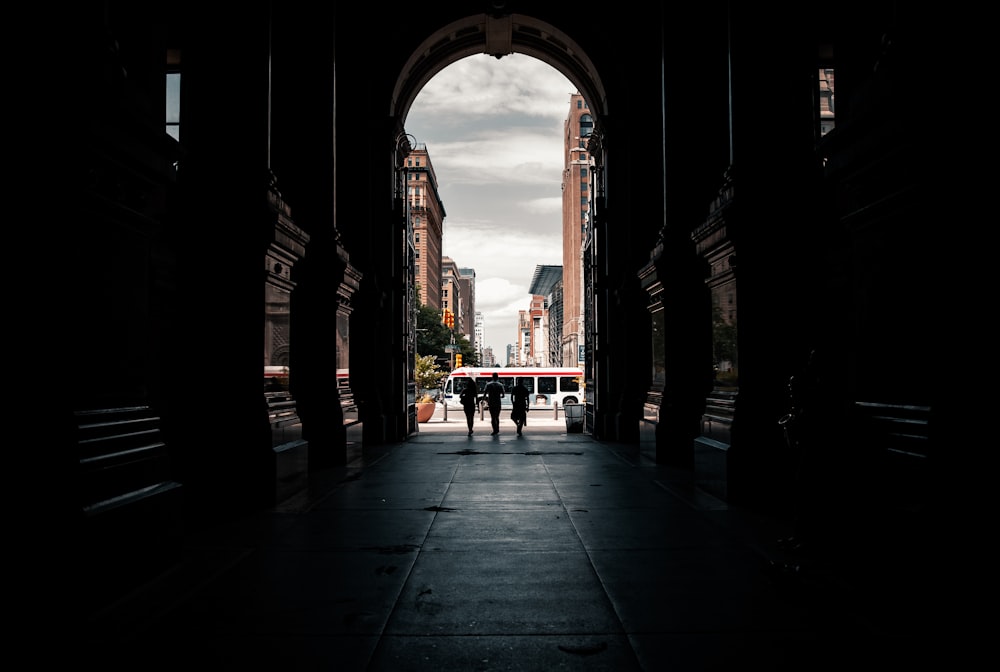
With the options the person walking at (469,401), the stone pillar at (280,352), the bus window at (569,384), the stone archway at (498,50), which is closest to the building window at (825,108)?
the stone pillar at (280,352)

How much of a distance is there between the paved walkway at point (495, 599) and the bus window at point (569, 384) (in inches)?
1614

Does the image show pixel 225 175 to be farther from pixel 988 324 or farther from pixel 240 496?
pixel 988 324

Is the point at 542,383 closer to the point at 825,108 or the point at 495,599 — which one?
the point at 825,108

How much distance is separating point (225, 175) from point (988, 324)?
757cm

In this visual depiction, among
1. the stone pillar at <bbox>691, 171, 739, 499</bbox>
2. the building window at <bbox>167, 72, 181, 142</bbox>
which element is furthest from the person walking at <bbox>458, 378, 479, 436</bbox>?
the building window at <bbox>167, 72, 181, 142</bbox>

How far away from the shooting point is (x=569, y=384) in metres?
49.7

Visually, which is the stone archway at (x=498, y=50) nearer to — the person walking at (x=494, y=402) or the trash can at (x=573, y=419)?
the person walking at (x=494, y=402)

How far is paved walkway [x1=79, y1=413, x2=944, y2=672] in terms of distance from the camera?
152 inches

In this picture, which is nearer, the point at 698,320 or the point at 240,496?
the point at 240,496

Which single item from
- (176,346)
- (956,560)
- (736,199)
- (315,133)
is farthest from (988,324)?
(315,133)

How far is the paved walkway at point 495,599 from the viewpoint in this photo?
387 cm

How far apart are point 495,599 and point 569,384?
45.1 m

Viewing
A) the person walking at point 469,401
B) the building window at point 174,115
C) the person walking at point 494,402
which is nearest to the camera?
the building window at point 174,115

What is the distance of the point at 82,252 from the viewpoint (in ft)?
16.3
